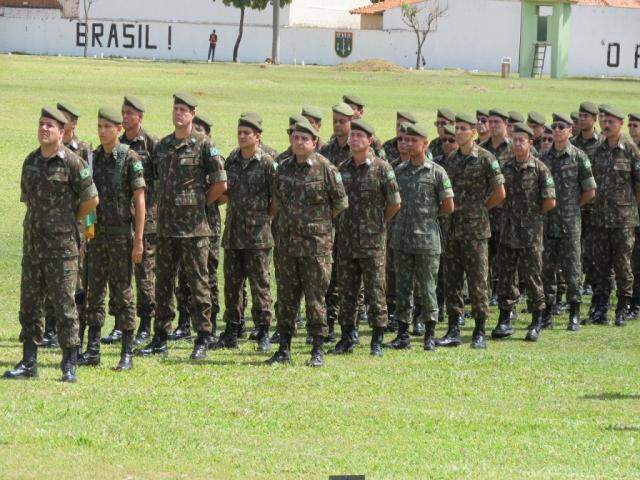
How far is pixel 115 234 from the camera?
1107 centimetres

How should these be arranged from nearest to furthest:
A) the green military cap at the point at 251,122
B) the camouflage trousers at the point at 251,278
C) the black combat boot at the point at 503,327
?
the green military cap at the point at 251,122 → the camouflage trousers at the point at 251,278 → the black combat boot at the point at 503,327

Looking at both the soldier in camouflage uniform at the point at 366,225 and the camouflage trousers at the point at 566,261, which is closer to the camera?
the soldier in camouflage uniform at the point at 366,225

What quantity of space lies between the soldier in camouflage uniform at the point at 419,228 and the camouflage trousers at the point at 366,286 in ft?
1.30

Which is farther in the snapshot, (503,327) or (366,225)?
(503,327)

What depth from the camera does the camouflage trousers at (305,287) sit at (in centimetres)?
1148

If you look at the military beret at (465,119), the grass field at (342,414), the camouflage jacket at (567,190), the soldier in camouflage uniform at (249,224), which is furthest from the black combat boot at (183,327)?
the camouflage jacket at (567,190)

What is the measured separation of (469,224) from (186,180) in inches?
112

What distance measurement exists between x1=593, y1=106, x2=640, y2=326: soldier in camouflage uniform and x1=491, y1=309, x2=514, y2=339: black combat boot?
144cm

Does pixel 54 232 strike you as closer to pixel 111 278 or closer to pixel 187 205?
pixel 111 278

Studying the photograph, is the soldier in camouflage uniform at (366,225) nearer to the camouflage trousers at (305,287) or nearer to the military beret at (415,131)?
the military beret at (415,131)

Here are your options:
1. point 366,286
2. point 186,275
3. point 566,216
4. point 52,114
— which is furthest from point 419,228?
point 52,114

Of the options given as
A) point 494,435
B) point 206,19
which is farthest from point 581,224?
point 206,19

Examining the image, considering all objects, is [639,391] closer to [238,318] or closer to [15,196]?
[238,318]

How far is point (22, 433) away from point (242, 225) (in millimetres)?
3952
